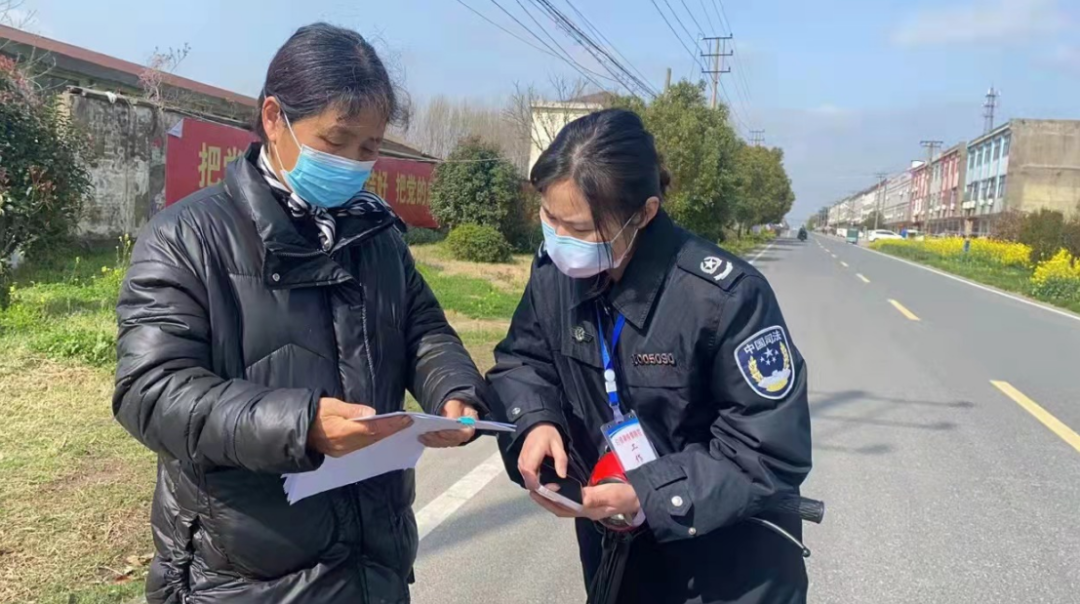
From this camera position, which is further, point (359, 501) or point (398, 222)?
point (398, 222)

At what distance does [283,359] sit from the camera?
153 cm

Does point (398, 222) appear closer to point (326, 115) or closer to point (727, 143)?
point (326, 115)

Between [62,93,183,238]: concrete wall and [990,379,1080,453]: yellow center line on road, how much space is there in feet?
35.0

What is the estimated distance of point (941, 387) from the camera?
762 centimetres

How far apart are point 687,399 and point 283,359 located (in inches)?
32.4

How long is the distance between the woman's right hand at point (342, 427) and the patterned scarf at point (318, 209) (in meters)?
0.41

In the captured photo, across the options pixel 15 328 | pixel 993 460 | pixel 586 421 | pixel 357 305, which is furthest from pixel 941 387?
pixel 15 328

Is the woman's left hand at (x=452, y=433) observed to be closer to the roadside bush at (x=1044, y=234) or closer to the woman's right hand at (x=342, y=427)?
the woman's right hand at (x=342, y=427)

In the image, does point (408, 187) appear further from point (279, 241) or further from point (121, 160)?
point (279, 241)

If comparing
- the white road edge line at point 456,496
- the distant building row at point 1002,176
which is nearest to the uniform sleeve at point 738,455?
the white road edge line at point 456,496

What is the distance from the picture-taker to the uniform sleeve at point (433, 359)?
174 cm

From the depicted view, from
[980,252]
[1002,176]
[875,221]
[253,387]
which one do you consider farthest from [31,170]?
[875,221]

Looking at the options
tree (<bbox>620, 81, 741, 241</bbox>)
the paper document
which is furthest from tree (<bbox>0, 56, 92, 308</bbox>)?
tree (<bbox>620, 81, 741, 241</bbox>)

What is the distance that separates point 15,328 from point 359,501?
605 cm
